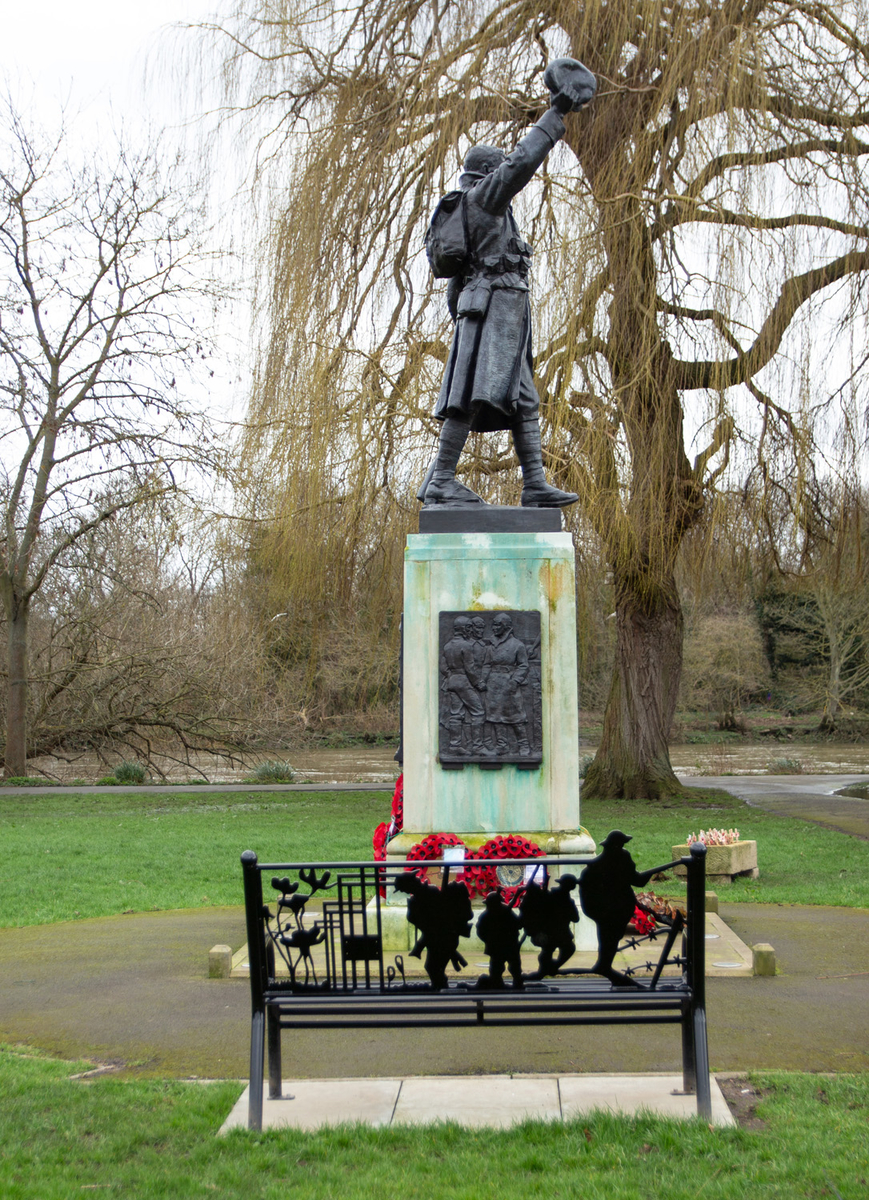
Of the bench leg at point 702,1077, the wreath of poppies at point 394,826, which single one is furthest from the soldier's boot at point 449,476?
the bench leg at point 702,1077

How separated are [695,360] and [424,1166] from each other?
10528mm

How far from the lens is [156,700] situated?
2502 centimetres

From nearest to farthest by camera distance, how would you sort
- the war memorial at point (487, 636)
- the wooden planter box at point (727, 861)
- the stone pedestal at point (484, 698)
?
1. the war memorial at point (487, 636)
2. the stone pedestal at point (484, 698)
3. the wooden planter box at point (727, 861)

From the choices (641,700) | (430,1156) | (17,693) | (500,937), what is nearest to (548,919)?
(500,937)

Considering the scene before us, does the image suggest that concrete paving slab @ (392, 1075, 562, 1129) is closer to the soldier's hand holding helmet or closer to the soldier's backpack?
the soldier's backpack

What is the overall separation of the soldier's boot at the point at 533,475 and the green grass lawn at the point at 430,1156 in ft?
12.4

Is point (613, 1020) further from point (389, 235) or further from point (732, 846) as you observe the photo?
point (389, 235)

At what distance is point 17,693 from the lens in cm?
2317

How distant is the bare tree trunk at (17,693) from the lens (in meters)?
23.2

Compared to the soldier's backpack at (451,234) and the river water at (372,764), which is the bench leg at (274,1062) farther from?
the river water at (372,764)

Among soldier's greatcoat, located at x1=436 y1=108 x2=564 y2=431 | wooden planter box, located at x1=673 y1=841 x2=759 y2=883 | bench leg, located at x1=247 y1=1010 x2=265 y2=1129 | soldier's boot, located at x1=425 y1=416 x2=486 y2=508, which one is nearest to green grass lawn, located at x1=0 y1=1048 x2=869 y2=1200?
bench leg, located at x1=247 y1=1010 x2=265 y2=1129

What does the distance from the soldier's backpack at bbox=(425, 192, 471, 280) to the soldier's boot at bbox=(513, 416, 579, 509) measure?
3.52ft

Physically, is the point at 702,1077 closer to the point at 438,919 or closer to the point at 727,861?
the point at 438,919

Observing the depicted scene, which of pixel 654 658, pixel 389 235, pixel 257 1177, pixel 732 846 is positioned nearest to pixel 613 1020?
pixel 257 1177
